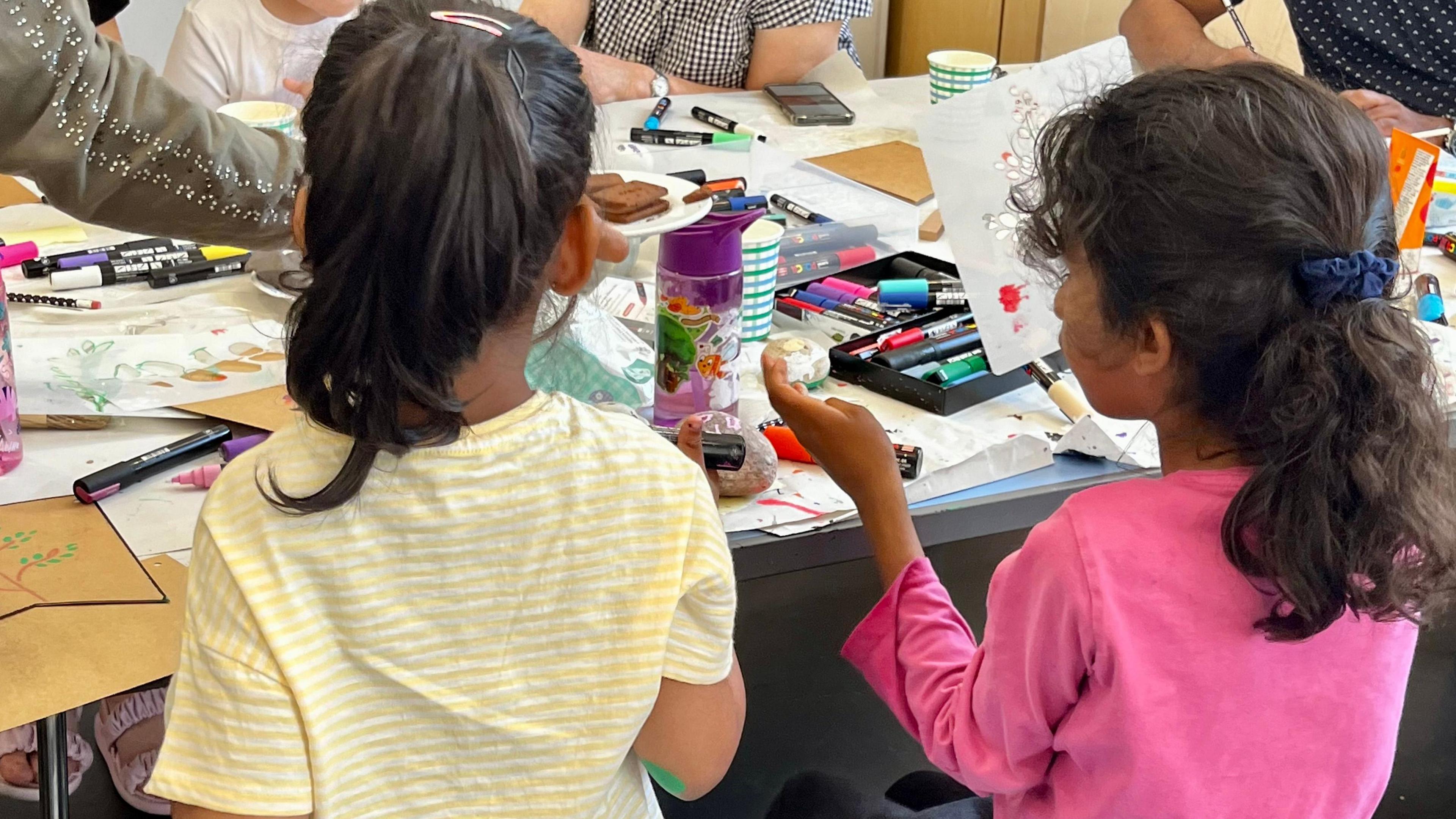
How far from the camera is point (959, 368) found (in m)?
1.17

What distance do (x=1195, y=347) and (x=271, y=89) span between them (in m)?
1.47

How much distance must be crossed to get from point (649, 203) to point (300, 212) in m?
0.49

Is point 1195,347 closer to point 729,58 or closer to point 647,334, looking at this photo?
point 647,334

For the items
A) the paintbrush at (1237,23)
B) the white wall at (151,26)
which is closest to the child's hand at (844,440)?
the paintbrush at (1237,23)

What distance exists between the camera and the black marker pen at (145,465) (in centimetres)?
96

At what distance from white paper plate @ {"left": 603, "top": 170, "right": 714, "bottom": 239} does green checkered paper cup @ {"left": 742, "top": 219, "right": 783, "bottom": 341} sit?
56mm

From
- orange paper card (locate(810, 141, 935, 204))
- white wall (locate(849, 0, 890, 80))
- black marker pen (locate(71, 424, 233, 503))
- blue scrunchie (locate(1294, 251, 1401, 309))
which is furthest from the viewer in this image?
white wall (locate(849, 0, 890, 80))

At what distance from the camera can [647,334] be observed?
1.27 metres

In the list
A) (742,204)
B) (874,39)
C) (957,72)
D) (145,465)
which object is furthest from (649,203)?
(874,39)

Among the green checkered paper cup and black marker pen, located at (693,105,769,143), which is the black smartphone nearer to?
black marker pen, located at (693,105,769,143)

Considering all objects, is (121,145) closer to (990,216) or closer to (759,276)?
(759,276)

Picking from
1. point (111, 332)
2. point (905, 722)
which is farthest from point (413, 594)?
point (111, 332)

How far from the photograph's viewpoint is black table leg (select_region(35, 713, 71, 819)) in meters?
0.89

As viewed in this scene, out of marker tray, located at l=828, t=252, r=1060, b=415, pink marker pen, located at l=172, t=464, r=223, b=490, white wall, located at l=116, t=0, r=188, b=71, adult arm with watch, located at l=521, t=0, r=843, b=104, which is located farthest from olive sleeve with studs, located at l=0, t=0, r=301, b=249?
white wall, located at l=116, t=0, r=188, b=71
